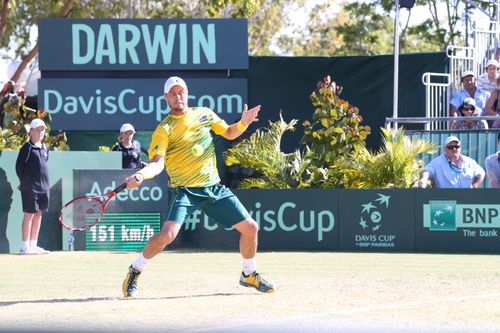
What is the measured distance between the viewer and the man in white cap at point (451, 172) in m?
16.3

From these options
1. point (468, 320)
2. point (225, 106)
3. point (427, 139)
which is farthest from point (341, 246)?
point (468, 320)

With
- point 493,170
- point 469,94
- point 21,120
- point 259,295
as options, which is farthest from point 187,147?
point 469,94

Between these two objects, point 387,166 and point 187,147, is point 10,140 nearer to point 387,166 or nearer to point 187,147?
point 387,166

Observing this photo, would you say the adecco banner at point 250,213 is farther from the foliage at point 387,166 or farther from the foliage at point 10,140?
the foliage at point 10,140

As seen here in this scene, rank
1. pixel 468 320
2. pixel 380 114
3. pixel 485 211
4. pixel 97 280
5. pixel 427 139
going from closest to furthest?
pixel 468 320 < pixel 97 280 < pixel 485 211 < pixel 427 139 < pixel 380 114

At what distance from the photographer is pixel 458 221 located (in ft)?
52.6

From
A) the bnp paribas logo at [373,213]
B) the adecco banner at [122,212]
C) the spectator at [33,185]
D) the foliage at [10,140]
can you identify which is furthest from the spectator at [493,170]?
the foliage at [10,140]

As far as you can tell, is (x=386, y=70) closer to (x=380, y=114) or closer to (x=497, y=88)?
(x=380, y=114)

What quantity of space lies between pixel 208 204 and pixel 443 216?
6.49 metres

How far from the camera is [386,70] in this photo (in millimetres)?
20453

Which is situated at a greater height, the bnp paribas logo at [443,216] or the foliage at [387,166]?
the foliage at [387,166]

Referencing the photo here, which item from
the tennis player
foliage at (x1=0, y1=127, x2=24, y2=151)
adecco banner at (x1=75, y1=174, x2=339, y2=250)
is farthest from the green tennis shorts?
foliage at (x1=0, y1=127, x2=24, y2=151)

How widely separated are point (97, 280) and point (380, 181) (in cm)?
605

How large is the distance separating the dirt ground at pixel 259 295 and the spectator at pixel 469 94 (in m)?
3.74
